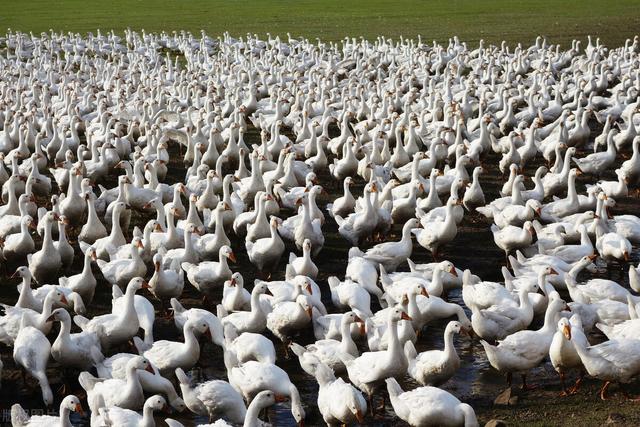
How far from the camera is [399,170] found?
20406mm

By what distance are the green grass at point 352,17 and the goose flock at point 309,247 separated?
15.8m

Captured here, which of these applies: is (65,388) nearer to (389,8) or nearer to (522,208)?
(522,208)

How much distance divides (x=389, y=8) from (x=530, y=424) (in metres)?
49.8

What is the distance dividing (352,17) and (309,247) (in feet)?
136

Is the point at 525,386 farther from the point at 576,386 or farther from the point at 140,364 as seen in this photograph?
the point at 140,364

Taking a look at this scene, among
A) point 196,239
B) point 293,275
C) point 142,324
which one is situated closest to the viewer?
point 142,324

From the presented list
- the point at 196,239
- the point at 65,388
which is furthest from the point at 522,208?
the point at 65,388

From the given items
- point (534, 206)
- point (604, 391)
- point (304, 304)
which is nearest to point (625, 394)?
point (604, 391)

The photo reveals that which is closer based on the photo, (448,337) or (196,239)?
(448,337)

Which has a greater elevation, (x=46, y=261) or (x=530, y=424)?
(x=46, y=261)

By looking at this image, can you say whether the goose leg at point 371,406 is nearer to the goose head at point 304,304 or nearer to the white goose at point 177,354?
the goose head at point 304,304

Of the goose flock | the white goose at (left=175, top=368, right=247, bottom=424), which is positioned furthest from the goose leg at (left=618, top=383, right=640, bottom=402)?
the white goose at (left=175, top=368, right=247, bottom=424)

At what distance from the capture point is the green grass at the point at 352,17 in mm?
45906

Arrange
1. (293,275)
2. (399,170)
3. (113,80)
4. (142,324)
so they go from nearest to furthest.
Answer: (142,324) < (293,275) < (399,170) < (113,80)
